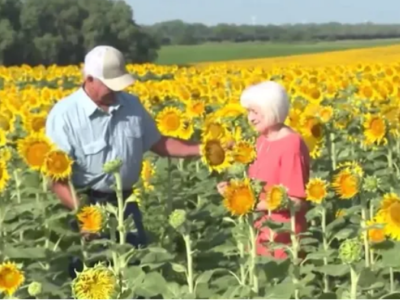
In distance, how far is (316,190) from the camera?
3859 millimetres

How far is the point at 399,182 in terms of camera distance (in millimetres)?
5391

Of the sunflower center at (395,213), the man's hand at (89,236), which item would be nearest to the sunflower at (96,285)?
the sunflower center at (395,213)

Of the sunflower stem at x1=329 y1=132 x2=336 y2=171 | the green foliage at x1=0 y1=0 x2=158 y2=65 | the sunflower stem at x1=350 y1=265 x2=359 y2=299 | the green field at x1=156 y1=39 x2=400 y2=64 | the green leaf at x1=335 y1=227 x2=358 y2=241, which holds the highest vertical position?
the sunflower stem at x1=350 y1=265 x2=359 y2=299

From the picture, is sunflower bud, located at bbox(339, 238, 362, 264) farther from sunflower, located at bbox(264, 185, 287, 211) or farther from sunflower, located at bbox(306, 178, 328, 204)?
sunflower, located at bbox(306, 178, 328, 204)

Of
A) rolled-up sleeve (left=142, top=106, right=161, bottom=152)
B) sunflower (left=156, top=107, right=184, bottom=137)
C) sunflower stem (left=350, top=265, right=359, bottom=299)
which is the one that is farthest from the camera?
sunflower (left=156, top=107, right=184, bottom=137)

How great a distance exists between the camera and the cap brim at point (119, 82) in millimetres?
4070

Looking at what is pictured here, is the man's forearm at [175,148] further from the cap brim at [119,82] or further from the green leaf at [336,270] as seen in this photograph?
the green leaf at [336,270]

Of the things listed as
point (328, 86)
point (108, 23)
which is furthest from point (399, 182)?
point (108, 23)

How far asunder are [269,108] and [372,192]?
495 millimetres

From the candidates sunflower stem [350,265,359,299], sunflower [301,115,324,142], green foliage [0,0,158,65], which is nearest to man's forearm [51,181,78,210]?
sunflower stem [350,265,359,299]

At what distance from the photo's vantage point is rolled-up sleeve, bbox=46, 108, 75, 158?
408 cm

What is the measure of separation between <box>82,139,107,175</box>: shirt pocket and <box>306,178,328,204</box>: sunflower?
2.68ft

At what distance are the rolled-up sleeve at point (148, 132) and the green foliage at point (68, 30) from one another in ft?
92.3

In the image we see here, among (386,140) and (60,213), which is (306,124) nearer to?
(386,140)
